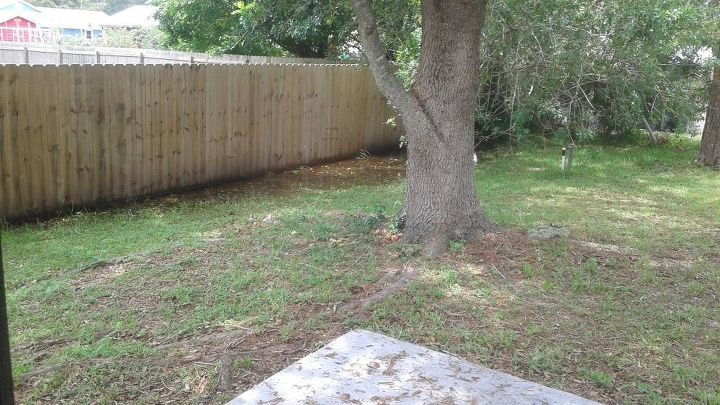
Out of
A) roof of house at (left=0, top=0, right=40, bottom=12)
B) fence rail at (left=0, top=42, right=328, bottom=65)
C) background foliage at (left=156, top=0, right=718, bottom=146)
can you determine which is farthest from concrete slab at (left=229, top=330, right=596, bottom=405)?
roof of house at (left=0, top=0, right=40, bottom=12)

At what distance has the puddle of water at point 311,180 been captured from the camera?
28.2 ft

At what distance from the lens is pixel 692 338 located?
162 inches

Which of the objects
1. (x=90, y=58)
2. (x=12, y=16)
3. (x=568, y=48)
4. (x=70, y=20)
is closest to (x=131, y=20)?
(x=70, y=20)

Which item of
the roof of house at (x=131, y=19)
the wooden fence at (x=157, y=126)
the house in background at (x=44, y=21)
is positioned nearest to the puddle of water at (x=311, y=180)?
the wooden fence at (x=157, y=126)

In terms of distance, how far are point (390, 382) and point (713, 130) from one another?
9877 mm

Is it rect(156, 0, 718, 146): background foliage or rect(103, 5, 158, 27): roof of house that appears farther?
rect(103, 5, 158, 27): roof of house

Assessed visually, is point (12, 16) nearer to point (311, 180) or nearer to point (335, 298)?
point (311, 180)

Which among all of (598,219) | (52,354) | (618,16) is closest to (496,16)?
(618,16)

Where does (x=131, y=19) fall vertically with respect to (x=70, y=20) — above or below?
above

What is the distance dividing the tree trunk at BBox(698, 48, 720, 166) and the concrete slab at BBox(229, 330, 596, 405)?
931 centimetres

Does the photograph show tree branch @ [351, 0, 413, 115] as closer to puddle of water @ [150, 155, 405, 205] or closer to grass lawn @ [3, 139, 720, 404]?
grass lawn @ [3, 139, 720, 404]

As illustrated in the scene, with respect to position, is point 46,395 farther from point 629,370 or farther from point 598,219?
point 598,219

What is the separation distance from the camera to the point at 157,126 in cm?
821

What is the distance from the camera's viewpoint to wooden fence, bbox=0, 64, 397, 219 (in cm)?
672
